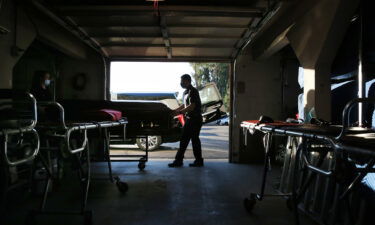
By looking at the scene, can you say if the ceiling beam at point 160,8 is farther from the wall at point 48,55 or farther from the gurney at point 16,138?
the gurney at point 16,138

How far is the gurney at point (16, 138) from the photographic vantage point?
216cm

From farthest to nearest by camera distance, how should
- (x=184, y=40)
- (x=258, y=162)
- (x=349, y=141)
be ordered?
(x=258, y=162) < (x=184, y=40) < (x=349, y=141)

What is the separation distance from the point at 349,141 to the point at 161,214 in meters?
2.10

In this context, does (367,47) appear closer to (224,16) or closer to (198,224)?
(224,16)

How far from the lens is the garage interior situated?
9.12 ft

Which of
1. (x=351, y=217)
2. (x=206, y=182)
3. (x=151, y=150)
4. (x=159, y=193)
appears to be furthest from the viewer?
(x=151, y=150)

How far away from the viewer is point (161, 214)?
3283 mm

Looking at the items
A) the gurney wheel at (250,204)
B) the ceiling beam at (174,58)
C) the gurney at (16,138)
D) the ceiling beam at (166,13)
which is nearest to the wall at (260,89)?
the ceiling beam at (174,58)

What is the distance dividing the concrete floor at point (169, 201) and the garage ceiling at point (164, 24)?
236 cm

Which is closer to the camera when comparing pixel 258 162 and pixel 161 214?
pixel 161 214

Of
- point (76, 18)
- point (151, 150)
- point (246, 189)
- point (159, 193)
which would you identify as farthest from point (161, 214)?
point (151, 150)

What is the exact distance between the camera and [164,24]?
477 cm

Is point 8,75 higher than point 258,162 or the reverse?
higher

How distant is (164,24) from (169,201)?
2.57m
